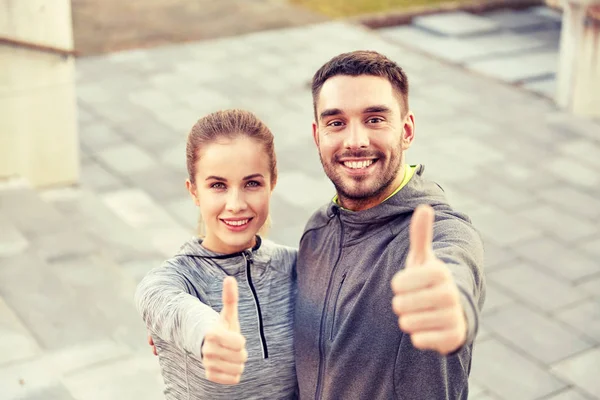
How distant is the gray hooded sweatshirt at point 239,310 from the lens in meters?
2.41

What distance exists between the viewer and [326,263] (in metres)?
2.59

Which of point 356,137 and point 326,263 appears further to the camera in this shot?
point 326,263

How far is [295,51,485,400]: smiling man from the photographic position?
2.29 metres

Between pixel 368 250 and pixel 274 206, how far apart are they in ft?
14.2

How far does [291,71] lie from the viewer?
985cm

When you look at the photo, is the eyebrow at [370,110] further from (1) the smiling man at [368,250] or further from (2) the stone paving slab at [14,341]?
(2) the stone paving slab at [14,341]

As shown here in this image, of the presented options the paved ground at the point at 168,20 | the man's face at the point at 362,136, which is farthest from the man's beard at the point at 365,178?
the paved ground at the point at 168,20

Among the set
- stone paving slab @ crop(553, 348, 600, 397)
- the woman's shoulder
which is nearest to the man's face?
the woman's shoulder

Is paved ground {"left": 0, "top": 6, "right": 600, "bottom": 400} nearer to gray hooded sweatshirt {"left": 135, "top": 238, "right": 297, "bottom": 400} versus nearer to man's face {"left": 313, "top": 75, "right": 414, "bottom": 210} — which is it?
gray hooded sweatshirt {"left": 135, "top": 238, "right": 297, "bottom": 400}

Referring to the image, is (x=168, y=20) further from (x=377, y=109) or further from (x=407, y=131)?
(x=377, y=109)

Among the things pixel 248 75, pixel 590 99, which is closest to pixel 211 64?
pixel 248 75

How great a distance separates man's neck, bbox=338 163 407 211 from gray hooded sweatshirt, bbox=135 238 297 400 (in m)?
0.33

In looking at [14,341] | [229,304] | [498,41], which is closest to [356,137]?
[229,304]

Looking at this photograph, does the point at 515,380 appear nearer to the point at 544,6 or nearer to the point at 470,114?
the point at 470,114
